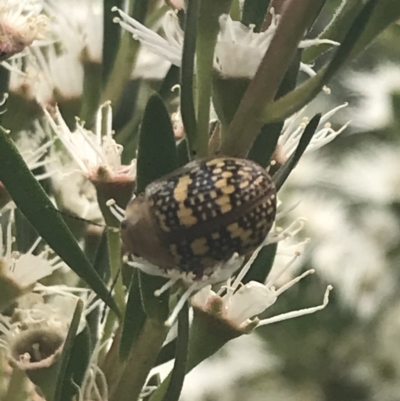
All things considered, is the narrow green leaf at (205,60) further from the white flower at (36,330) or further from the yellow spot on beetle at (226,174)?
the white flower at (36,330)

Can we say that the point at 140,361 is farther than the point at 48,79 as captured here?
No

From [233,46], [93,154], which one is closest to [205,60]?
[233,46]

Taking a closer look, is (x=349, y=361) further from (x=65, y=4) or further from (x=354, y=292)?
(x=65, y=4)

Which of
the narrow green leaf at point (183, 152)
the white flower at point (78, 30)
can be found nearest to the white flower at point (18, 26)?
the white flower at point (78, 30)

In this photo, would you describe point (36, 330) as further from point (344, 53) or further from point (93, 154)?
point (344, 53)

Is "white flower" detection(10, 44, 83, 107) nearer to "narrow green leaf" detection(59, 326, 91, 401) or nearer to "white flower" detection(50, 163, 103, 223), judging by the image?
"white flower" detection(50, 163, 103, 223)

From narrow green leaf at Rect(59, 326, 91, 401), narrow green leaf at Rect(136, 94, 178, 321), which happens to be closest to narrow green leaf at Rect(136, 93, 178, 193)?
narrow green leaf at Rect(136, 94, 178, 321)
